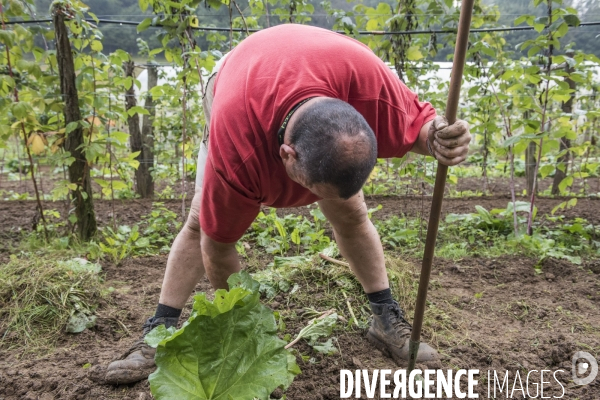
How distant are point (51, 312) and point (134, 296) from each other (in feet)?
1.62

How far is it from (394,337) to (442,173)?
0.93 m

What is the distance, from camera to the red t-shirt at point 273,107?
1.52 meters

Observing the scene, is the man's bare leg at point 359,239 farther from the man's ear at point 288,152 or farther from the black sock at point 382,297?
the man's ear at point 288,152

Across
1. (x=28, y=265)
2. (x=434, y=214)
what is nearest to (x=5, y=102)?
(x=28, y=265)

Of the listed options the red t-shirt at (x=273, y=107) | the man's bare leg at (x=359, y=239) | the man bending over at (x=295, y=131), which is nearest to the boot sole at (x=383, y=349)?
the man bending over at (x=295, y=131)

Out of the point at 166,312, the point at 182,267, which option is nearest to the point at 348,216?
the point at 182,267

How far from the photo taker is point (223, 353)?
1.58 m

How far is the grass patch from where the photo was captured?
2416 mm

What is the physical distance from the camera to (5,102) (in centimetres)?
320

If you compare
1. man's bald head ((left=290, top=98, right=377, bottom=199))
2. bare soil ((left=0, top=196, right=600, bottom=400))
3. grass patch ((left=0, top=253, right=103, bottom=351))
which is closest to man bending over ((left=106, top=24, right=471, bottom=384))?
man's bald head ((left=290, top=98, right=377, bottom=199))

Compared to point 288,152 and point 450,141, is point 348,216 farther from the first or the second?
point 288,152

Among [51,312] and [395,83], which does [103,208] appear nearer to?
[51,312]

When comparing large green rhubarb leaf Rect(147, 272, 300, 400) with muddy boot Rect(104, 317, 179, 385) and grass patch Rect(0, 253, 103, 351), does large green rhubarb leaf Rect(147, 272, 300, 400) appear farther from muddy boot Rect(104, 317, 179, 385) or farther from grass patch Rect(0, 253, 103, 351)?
grass patch Rect(0, 253, 103, 351)

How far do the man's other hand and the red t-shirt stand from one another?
162 millimetres
